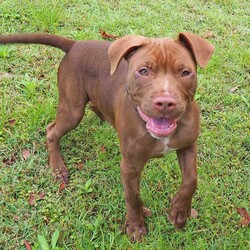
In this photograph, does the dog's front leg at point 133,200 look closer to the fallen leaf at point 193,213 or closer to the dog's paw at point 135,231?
the dog's paw at point 135,231

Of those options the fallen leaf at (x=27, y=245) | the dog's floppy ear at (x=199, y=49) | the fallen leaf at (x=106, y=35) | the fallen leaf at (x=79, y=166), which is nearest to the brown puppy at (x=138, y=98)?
the dog's floppy ear at (x=199, y=49)

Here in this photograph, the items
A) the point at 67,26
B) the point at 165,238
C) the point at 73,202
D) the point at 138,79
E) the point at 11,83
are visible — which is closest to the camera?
the point at 138,79

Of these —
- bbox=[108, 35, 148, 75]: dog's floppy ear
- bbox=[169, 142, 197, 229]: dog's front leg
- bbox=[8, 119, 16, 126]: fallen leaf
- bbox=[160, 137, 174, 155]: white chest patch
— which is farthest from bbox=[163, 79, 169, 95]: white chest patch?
bbox=[8, 119, 16, 126]: fallen leaf

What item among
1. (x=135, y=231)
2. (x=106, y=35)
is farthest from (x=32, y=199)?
(x=106, y=35)

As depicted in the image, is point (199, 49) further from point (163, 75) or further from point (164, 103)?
point (164, 103)

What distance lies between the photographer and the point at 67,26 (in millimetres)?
5895

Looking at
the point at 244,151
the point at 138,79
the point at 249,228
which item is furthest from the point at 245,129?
the point at 138,79

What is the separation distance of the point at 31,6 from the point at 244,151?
3143 mm

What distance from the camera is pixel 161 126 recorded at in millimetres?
3025

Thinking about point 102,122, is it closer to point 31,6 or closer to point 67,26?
point 67,26

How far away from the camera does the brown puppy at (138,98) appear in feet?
9.74

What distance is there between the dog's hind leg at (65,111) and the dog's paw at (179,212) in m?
1.00

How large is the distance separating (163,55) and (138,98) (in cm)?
30

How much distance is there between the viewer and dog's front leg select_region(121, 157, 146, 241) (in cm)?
343
